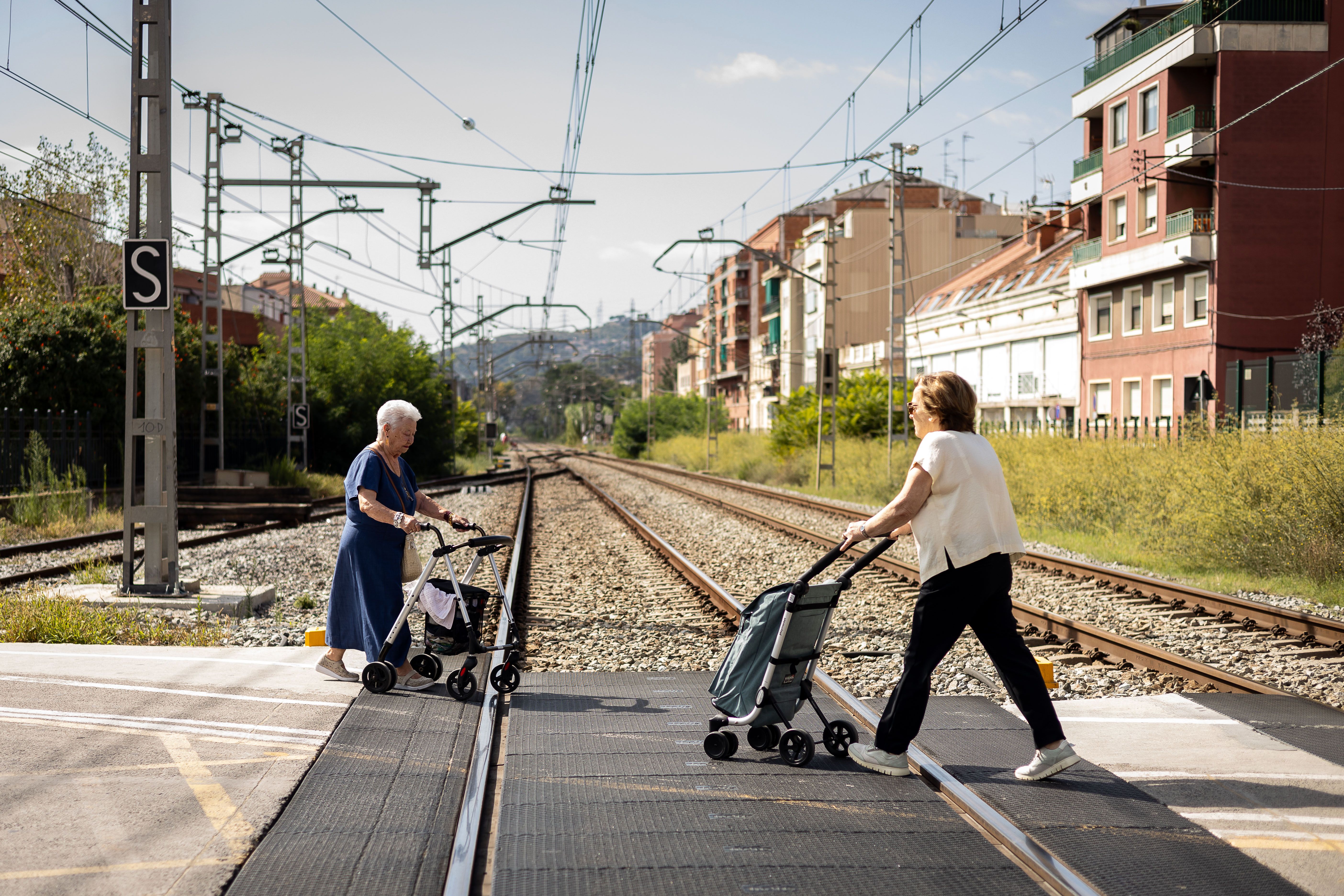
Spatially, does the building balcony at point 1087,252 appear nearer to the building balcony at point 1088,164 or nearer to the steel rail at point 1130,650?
the building balcony at point 1088,164

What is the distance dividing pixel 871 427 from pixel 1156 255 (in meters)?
10.6

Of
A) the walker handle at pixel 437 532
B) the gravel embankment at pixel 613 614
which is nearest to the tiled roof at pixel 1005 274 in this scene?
the gravel embankment at pixel 613 614

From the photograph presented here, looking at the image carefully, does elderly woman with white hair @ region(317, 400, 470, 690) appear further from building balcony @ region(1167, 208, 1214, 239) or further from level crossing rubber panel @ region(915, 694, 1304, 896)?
building balcony @ region(1167, 208, 1214, 239)

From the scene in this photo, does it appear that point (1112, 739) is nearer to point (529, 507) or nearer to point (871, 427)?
point (529, 507)

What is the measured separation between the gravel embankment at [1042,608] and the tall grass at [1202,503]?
1.87 m

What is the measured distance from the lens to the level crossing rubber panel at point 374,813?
4.17 meters

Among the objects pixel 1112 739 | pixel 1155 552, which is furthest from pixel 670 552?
pixel 1112 739

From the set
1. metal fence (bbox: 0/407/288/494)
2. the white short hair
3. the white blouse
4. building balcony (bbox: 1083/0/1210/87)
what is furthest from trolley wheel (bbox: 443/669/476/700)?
building balcony (bbox: 1083/0/1210/87)

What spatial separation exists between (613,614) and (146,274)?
553 cm

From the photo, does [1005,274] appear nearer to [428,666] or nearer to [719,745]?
[428,666]

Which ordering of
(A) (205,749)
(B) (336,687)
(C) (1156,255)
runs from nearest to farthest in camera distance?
(A) (205,749) → (B) (336,687) → (C) (1156,255)

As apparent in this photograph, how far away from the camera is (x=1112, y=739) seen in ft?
20.9

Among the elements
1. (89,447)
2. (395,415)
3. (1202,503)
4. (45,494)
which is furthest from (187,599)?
(89,447)

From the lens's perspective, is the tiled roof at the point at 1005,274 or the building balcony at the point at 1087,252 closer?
the building balcony at the point at 1087,252
